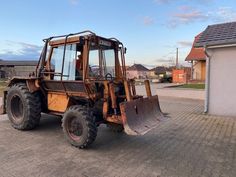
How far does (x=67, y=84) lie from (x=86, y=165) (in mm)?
2031

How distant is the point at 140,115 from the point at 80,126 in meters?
1.31

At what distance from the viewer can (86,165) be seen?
441 cm

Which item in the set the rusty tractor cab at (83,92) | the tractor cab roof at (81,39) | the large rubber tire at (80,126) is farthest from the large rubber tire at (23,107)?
the tractor cab roof at (81,39)

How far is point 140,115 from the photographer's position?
17.3ft

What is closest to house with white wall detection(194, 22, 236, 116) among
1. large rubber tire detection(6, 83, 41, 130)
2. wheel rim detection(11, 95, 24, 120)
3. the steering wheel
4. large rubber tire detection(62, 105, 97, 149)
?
the steering wheel

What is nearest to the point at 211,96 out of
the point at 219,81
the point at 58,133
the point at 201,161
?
the point at 219,81

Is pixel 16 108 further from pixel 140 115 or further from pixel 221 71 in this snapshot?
pixel 221 71

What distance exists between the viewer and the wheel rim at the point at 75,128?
5.33 metres

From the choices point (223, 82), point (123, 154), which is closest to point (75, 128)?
point (123, 154)

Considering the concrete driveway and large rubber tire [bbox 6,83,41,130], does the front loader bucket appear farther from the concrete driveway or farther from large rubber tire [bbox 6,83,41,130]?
large rubber tire [bbox 6,83,41,130]

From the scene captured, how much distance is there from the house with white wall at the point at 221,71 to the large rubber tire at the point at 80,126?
596cm

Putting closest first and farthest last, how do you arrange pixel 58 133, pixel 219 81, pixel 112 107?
pixel 112 107 < pixel 58 133 < pixel 219 81

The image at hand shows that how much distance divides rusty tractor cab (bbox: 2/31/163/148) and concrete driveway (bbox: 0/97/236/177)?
0.41 metres

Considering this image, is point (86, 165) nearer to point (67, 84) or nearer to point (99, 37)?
point (67, 84)
